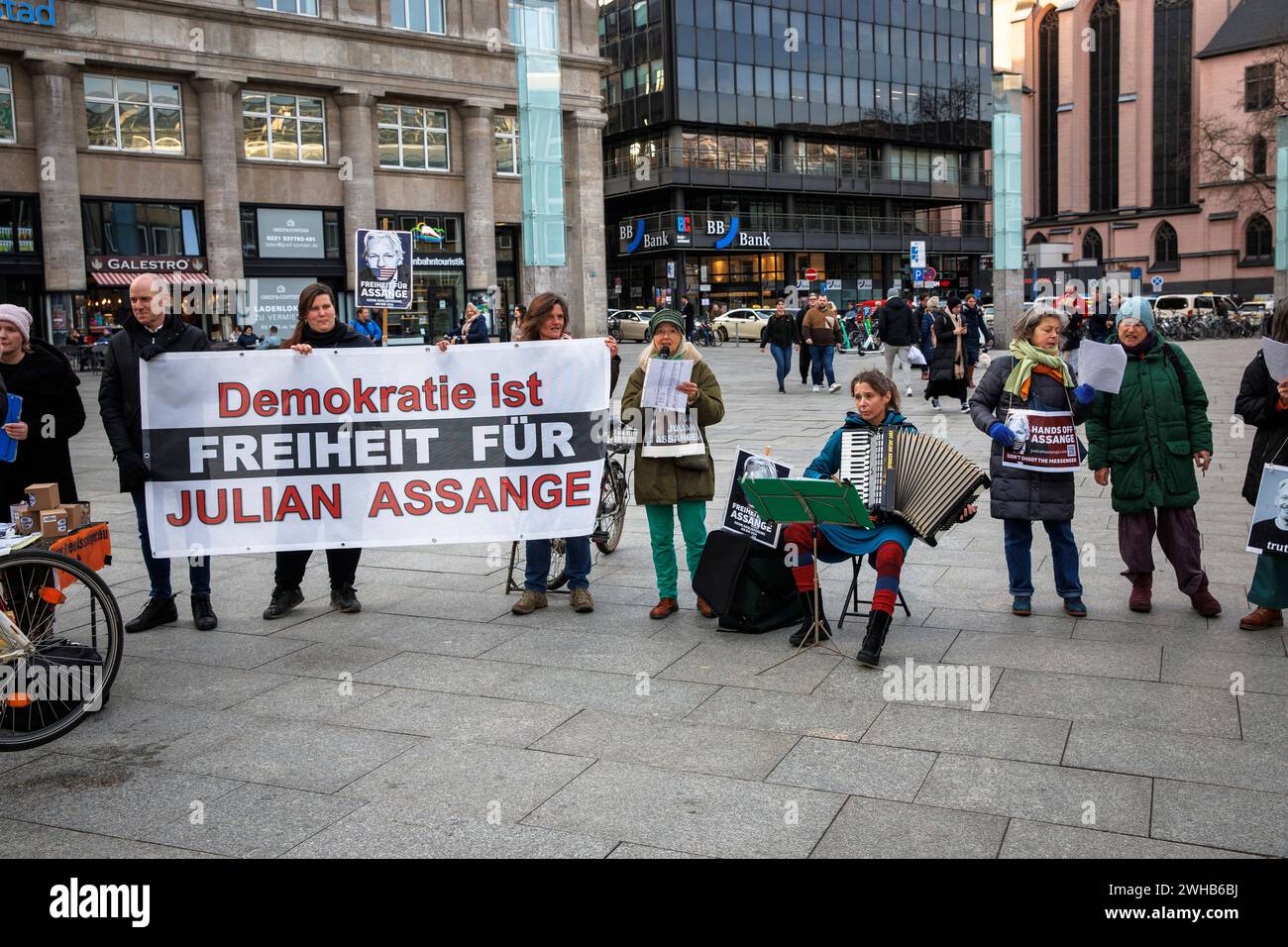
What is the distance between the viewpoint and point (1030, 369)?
7.52m

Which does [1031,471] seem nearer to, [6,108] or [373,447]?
[373,447]

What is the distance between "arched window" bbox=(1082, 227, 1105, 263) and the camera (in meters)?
86.9

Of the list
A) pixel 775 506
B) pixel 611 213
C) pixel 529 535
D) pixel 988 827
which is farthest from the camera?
pixel 611 213

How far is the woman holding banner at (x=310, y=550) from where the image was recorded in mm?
7832

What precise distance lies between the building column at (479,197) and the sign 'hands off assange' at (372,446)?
4056cm

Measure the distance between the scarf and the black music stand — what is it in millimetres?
1550

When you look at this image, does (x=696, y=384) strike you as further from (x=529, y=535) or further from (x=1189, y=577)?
(x=1189, y=577)

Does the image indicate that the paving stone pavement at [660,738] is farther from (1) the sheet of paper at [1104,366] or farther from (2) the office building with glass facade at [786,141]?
(2) the office building with glass facade at [786,141]

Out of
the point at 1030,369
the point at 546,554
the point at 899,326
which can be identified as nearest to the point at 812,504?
the point at 1030,369

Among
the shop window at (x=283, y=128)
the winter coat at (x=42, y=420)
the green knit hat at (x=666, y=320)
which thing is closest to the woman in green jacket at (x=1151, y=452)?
the green knit hat at (x=666, y=320)

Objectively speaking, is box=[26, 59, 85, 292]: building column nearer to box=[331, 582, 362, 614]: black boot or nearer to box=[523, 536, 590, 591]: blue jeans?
box=[331, 582, 362, 614]: black boot

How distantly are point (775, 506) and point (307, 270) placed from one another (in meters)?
40.3

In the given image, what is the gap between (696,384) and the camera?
768cm

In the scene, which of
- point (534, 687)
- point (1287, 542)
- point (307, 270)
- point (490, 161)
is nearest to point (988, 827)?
point (534, 687)
